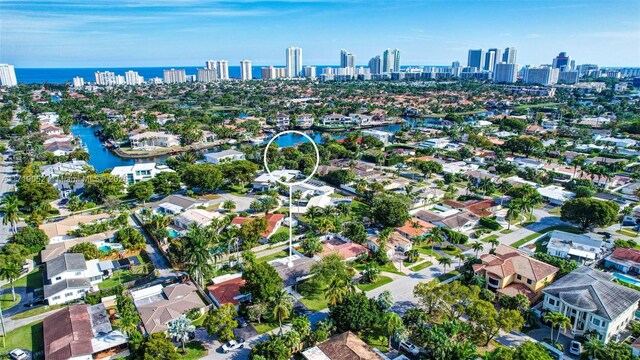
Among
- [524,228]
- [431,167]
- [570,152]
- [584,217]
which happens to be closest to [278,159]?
[431,167]

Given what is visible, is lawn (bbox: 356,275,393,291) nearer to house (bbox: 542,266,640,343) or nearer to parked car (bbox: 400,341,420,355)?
parked car (bbox: 400,341,420,355)

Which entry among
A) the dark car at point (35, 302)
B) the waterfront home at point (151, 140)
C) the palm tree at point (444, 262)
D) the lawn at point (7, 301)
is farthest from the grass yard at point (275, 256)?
the waterfront home at point (151, 140)

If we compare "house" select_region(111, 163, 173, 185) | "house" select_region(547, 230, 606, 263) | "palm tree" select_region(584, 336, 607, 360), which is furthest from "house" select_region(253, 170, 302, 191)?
"palm tree" select_region(584, 336, 607, 360)

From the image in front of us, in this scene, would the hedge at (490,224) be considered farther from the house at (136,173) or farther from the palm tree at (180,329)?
the house at (136,173)

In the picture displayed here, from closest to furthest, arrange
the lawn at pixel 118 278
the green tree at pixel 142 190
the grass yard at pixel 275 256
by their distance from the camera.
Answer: the lawn at pixel 118 278
the grass yard at pixel 275 256
the green tree at pixel 142 190

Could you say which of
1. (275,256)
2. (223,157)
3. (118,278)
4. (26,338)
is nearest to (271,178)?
(223,157)

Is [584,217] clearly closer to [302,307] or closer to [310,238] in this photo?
[310,238]
